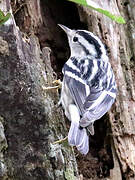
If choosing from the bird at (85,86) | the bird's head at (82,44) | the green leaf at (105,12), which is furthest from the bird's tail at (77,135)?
the green leaf at (105,12)

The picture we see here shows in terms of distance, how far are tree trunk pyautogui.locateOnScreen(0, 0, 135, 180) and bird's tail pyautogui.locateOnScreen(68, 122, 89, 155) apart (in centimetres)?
8

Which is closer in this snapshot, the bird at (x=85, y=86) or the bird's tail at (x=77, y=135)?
the bird's tail at (x=77, y=135)

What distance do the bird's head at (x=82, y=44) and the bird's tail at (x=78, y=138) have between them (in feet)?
3.75

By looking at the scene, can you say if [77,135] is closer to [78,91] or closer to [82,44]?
[78,91]

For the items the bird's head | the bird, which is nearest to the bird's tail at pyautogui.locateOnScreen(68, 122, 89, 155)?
the bird

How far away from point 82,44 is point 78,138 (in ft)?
4.97

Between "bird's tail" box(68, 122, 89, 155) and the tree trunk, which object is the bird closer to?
"bird's tail" box(68, 122, 89, 155)

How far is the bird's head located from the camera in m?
4.32

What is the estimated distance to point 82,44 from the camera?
4551 millimetres

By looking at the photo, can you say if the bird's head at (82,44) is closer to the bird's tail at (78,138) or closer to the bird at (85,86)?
the bird at (85,86)

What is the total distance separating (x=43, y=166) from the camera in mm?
3029

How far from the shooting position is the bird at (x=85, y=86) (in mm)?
3434

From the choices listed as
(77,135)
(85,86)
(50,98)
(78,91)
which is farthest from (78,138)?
(85,86)

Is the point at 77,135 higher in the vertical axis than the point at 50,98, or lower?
lower
